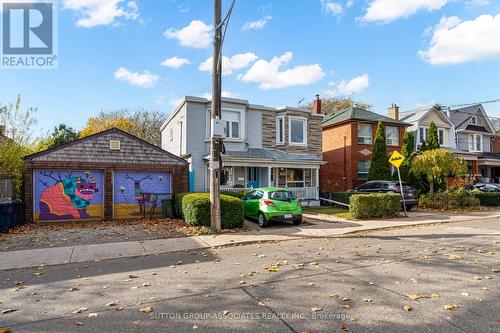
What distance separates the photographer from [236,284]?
5.71m

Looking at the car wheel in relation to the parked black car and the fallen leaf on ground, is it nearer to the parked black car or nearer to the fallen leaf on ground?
the fallen leaf on ground

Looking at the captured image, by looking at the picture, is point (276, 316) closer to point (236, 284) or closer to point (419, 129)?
point (236, 284)

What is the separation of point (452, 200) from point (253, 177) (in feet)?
38.2

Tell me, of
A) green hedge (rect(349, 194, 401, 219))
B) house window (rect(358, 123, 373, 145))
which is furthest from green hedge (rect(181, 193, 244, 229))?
house window (rect(358, 123, 373, 145))

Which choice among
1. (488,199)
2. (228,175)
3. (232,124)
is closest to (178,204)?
(228,175)

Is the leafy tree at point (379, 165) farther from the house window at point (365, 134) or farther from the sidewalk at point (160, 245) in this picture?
the sidewalk at point (160, 245)

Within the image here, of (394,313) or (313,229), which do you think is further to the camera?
(313,229)

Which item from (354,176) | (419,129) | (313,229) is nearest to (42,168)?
(313,229)

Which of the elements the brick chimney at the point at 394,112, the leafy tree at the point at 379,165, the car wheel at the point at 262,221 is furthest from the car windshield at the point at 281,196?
the brick chimney at the point at 394,112

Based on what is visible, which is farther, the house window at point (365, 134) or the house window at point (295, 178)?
the house window at point (365, 134)

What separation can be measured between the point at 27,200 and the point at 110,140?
3945mm

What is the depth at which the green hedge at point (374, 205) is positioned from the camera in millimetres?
14945

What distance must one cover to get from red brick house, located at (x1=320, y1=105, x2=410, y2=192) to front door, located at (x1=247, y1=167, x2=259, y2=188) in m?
8.86

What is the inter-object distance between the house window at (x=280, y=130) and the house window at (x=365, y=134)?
308 inches
